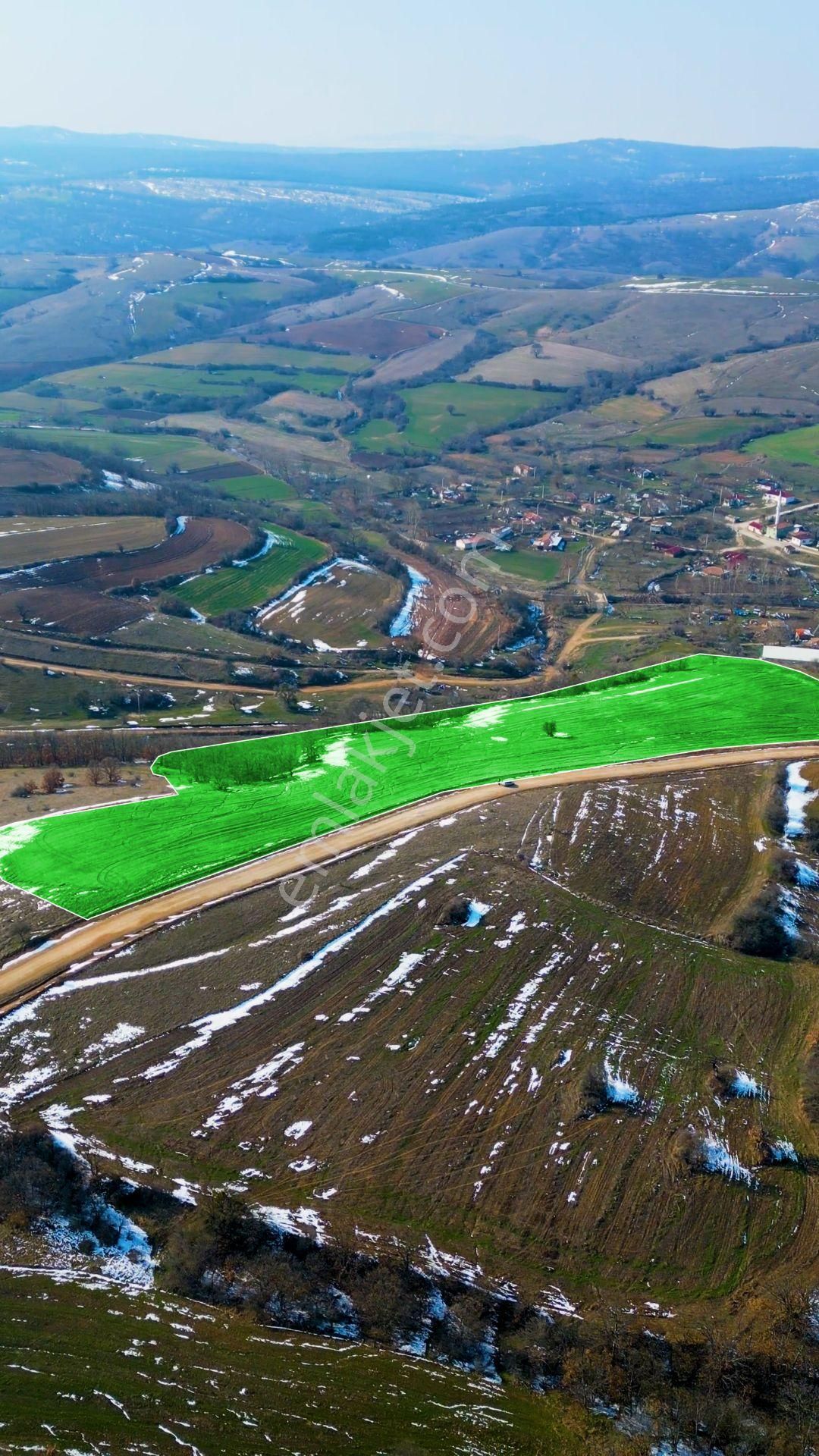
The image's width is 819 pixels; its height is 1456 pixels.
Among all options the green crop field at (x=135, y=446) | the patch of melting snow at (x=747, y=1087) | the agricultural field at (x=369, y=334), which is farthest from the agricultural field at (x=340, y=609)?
the agricultural field at (x=369, y=334)

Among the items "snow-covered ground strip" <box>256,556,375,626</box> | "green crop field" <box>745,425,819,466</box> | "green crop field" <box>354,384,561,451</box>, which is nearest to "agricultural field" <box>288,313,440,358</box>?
"green crop field" <box>354,384,561,451</box>

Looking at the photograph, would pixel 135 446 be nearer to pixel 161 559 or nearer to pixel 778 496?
pixel 161 559

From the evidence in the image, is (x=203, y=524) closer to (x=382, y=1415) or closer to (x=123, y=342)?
(x=382, y=1415)

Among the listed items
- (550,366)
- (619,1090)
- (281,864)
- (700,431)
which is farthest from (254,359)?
(619,1090)

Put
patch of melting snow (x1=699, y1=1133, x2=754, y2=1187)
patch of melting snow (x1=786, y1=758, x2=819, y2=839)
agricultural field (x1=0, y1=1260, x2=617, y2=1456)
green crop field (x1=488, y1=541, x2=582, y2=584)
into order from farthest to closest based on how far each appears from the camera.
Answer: green crop field (x1=488, y1=541, x2=582, y2=584)
patch of melting snow (x1=786, y1=758, x2=819, y2=839)
patch of melting snow (x1=699, y1=1133, x2=754, y2=1187)
agricultural field (x1=0, y1=1260, x2=617, y2=1456)

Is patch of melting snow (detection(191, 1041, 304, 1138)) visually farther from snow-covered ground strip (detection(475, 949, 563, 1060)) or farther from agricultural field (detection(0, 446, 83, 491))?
agricultural field (detection(0, 446, 83, 491))

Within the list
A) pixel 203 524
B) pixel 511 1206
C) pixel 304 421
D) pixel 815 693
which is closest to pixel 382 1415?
pixel 511 1206
